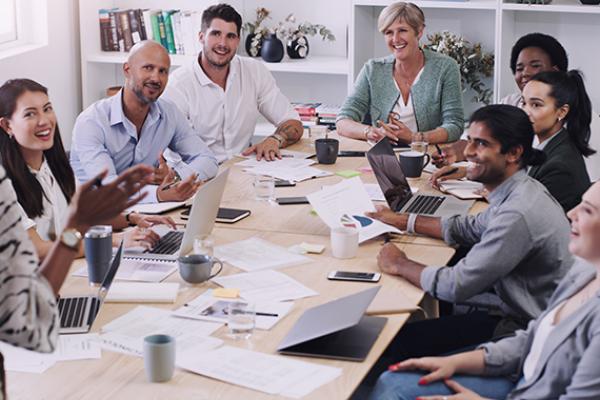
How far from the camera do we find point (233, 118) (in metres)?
4.65

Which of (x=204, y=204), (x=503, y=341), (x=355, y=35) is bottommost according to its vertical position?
(x=503, y=341)

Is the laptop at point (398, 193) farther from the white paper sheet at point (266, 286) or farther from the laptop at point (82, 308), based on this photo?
the laptop at point (82, 308)

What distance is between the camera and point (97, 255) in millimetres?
2705

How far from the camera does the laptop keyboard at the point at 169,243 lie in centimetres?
294

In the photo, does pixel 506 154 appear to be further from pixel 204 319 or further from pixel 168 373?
pixel 168 373

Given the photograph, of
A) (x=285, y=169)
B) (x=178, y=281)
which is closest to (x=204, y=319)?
(x=178, y=281)

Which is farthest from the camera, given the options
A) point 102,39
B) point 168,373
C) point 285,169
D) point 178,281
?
point 102,39

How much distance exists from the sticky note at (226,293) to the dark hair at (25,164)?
2.65 ft

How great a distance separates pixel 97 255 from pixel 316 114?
9.63 ft

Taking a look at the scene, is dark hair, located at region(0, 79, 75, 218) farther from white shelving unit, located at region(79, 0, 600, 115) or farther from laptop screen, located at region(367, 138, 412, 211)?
white shelving unit, located at region(79, 0, 600, 115)

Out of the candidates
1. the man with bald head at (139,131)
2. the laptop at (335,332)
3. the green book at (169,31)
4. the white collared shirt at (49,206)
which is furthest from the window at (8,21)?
the laptop at (335,332)

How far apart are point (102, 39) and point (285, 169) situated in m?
2.27

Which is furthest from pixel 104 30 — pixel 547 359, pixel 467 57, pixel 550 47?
pixel 547 359

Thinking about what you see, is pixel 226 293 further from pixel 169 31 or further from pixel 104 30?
pixel 104 30
